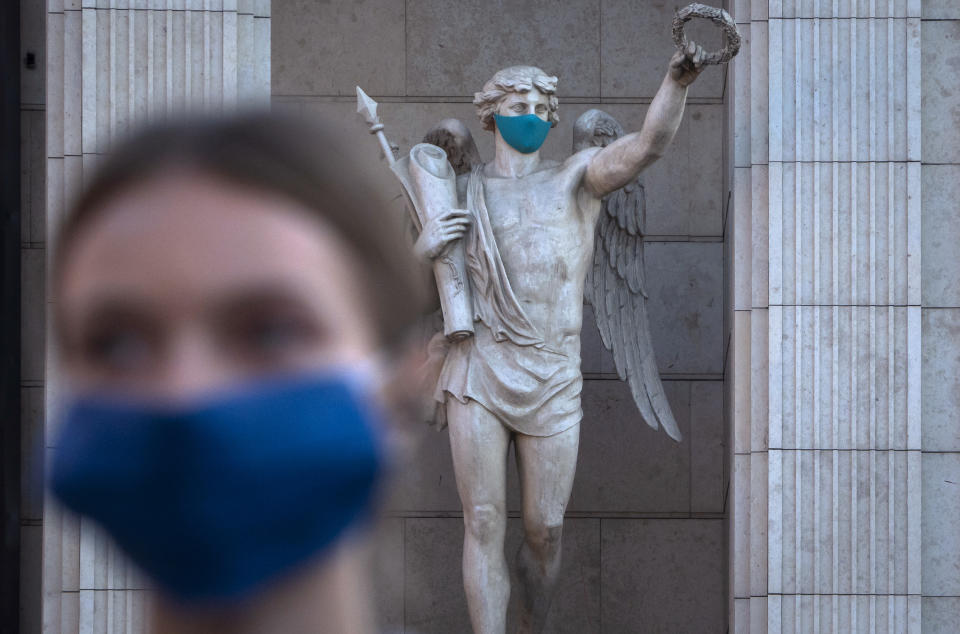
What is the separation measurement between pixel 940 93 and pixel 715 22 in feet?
6.62

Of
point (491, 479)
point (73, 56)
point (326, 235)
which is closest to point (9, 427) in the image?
point (73, 56)

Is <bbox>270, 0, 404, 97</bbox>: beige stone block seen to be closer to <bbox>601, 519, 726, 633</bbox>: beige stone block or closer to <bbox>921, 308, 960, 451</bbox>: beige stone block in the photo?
<bbox>601, 519, 726, 633</bbox>: beige stone block

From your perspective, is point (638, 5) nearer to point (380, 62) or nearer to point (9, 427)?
point (380, 62)

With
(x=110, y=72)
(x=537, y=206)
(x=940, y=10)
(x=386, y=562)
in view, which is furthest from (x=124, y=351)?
(x=940, y=10)

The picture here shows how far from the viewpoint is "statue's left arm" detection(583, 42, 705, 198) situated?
304 inches

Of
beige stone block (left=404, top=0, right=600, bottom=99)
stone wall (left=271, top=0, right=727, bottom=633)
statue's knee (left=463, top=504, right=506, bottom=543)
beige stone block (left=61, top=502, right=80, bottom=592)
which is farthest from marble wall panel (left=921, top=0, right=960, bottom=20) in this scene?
beige stone block (left=61, top=502, right=80, bottom=592)

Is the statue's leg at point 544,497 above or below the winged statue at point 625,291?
below

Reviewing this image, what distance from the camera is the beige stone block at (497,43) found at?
36.6 feet

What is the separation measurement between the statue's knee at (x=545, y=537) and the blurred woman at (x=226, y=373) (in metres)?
7.18

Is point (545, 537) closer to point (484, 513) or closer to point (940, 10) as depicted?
point (484, 513)

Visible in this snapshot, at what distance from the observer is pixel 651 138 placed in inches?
318

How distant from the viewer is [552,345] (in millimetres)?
8469

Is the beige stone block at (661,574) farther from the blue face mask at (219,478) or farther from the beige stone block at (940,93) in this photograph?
the blue face mask at (219,478)

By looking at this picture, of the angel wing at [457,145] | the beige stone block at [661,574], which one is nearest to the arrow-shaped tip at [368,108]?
the angel wing at [457,145]
